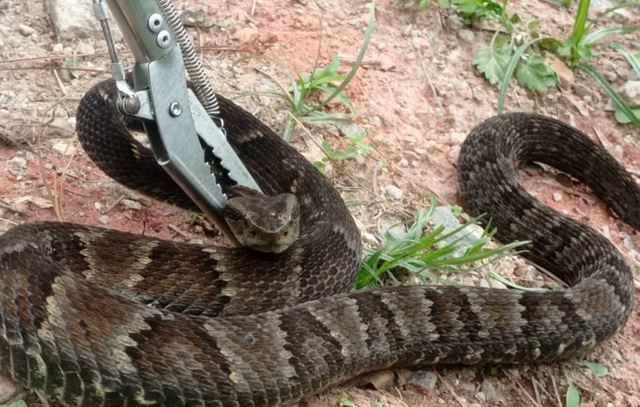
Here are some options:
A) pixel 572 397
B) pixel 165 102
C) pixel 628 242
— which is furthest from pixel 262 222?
pixel 628 242

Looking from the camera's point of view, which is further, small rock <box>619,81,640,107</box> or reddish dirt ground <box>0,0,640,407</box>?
small rock <box>619,81,640,107</box>

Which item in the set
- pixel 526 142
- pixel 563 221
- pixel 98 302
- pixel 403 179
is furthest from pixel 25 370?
pixel 526 142

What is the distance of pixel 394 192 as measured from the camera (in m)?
4.95

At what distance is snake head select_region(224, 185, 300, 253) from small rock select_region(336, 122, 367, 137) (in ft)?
5.22

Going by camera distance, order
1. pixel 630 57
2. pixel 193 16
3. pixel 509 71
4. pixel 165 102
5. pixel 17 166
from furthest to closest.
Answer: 1. pixel 630 57
2. pixel 509 71
3. pixel 193 16
4. pixel 17 166
5. pixel 165 102

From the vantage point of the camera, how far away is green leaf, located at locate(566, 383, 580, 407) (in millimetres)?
3854

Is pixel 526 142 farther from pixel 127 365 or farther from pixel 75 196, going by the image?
pixel 127 365

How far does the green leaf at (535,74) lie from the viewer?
615 centimetres

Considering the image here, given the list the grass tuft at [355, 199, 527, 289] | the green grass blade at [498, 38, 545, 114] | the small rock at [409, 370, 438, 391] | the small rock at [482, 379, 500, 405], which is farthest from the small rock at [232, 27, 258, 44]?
the small rock at [482, 379, 500, 405]

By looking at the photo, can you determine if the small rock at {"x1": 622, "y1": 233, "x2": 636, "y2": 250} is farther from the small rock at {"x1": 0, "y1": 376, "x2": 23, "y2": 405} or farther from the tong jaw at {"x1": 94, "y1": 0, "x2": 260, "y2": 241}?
the small rock at {"x1": 0, "y1": 376, "x2": 23, "y2": 405}

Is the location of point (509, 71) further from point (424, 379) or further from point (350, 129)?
point (424, 379)

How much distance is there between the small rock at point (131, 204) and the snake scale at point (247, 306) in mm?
130

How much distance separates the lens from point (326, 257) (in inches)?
151

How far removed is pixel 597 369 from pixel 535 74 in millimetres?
2748
